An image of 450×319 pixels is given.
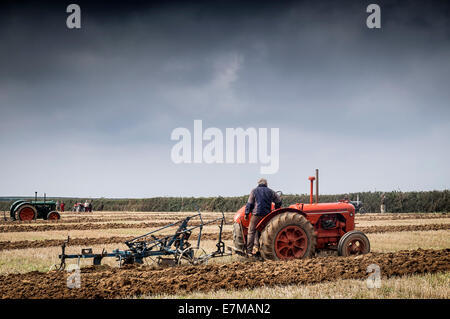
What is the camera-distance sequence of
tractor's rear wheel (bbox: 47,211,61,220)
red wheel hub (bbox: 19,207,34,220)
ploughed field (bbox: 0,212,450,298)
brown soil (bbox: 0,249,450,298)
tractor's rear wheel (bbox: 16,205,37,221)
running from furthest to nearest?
tractor's rear wheel (bbox: 47,211,61,220) → red wheel hub (bbox: 19,207,34,220) → tractor's rear wheel (bbox: 16,205,37,221) → brown soil (bbox: 0,249,450,298) → ploughed field (bbox: 0,212,450,298)

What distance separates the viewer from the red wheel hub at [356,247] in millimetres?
8289

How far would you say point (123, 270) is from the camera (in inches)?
285

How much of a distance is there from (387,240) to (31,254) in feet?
38.2

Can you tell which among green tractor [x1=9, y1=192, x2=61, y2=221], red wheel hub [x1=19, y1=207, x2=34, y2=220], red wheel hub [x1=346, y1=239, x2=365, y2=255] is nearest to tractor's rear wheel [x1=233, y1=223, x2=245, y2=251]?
red wheel hub [x1=346, y1=239, x2=365, y2=255]

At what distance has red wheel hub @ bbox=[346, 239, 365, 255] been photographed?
326 inches

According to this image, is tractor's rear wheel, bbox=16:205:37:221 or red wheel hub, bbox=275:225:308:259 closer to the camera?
red wheel hub, bbox=275:225:308:259

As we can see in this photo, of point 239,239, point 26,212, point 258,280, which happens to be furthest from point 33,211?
point 258,280

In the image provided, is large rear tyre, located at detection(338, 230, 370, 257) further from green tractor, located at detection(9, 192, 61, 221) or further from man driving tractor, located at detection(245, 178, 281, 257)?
green tractor, located at detection(9, 192, 61, 221)

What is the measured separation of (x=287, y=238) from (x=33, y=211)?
24.8 metres

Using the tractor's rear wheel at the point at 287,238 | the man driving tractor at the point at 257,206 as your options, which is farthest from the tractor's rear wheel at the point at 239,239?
the tractor's rear wheel at the point at 287,238

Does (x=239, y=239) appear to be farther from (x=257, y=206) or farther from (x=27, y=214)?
(x=27, y=214)
